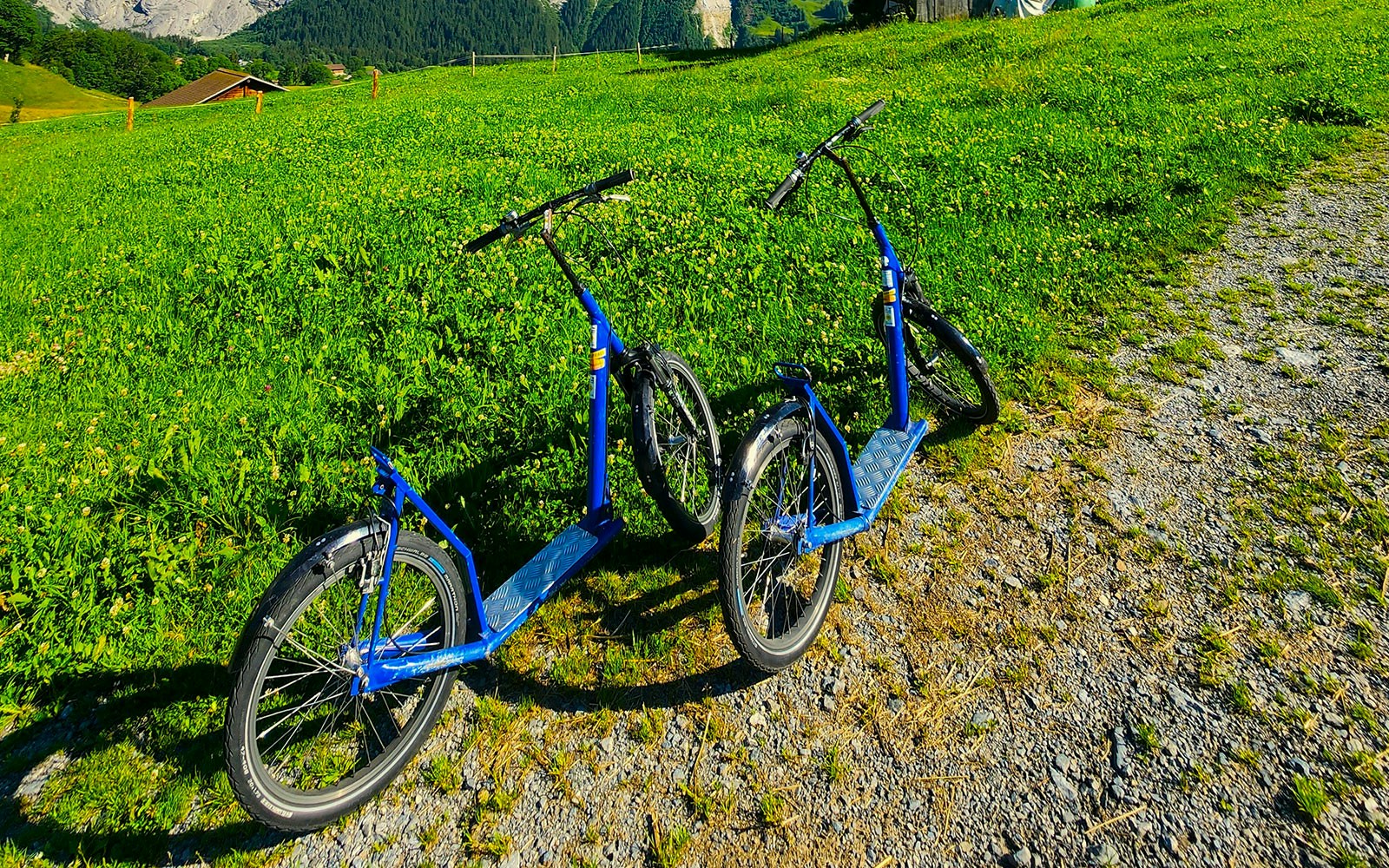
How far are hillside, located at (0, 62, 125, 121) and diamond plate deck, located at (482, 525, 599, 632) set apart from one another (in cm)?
13307

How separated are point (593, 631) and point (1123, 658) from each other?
8.91 feet

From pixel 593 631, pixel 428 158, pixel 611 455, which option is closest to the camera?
pixel 593 631

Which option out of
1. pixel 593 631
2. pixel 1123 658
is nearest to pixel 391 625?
pixel 593 631

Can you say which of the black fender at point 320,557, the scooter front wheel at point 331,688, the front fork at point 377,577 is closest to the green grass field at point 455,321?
the scooter front wheel at point 331,688

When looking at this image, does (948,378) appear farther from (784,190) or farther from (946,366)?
(784,190)

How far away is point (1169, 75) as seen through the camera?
15.5m

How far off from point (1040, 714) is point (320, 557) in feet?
10.5

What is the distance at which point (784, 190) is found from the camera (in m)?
4.14

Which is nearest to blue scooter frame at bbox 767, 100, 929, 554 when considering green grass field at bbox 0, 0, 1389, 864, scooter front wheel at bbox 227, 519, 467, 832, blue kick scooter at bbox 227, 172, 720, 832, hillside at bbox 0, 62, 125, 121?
green grass field at bbox 0, 0, 1389, 864

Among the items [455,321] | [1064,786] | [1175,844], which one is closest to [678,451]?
[1064,786]

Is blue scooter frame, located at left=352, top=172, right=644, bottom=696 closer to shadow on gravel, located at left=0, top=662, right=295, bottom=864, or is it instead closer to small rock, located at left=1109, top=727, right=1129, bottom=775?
shadow on gravel, located at left=0, top=662, right=295, bottom=864

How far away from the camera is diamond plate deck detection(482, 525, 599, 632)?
376cm

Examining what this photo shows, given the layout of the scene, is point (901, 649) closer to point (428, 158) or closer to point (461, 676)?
point (461, 676)

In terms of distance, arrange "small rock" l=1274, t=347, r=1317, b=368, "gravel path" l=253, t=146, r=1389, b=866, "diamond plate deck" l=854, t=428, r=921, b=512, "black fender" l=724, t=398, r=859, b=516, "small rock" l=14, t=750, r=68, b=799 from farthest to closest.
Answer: "small rock" l=1274, t=347, r=1317, b=368, "diamond plate deck" l=854, t=428, r=921, b=512, "black fender" l=724, t=398, r=859, b=516, "small rock" l=14, t=750, r=68, b=799, "gravel path" l=253, t=146, r=1389, b=866
